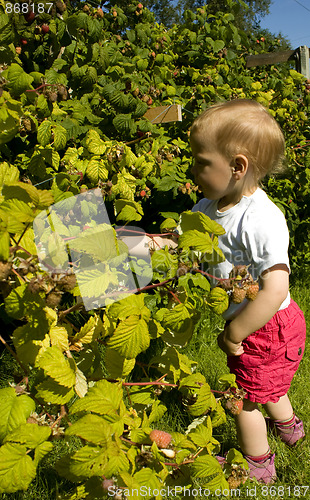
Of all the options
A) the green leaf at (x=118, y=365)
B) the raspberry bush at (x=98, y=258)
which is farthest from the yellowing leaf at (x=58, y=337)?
the green leaf at (x=118, y=365)

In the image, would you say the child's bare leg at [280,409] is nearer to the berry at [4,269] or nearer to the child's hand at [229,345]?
the child's hand at [229,345]

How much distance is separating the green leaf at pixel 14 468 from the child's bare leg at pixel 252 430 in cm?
108

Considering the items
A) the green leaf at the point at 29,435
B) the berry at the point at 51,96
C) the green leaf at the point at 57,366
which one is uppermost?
the berry at the point at 51,96

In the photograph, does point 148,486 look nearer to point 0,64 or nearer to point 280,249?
point 280,249

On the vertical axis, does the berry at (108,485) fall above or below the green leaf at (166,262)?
below

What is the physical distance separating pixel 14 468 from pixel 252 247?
999mm

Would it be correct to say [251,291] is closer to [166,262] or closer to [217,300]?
[217,300]

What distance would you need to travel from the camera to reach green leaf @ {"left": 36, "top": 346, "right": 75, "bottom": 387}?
90 centimetres

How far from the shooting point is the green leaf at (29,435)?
0.88 m

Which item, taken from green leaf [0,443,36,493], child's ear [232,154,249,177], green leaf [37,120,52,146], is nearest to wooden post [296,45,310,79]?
child's ear [232,154,249,177]

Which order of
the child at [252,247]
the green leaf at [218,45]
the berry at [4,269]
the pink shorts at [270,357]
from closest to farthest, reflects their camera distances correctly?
1. the berry at [4,269]
2. the child at [252,247]
3. the pink shorts at [270,357]
4. the green leaf at [218,45]

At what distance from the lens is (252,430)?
5.57ft

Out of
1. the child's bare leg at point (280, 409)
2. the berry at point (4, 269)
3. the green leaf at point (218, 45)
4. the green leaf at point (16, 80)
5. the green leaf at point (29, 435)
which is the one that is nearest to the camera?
the berry at point (4, 269)

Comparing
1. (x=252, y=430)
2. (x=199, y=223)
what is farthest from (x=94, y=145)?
(x=252, y=430)
